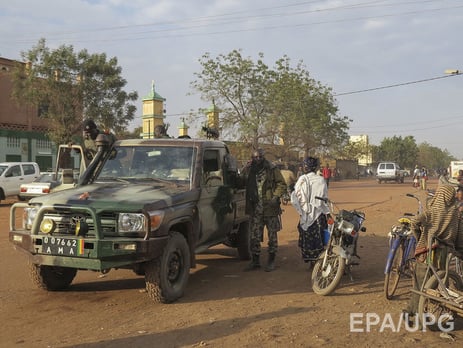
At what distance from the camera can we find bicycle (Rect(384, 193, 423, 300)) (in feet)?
18.3

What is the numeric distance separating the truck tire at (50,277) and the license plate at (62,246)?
3.04 feet

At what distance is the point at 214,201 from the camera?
652cm

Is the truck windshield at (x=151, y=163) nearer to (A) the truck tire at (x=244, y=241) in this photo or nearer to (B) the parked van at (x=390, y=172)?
(A) the truck tire at (x=244, y=241)

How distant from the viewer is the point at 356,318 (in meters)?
5.00

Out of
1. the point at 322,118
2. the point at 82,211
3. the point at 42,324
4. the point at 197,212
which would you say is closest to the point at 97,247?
the point at 82,211

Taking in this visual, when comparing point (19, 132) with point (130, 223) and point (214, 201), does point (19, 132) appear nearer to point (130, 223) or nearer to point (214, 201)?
point (214, 201)

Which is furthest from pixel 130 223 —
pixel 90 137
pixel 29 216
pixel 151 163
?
A: pixel 90 137

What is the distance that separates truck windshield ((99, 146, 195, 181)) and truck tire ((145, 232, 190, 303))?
3.29ft

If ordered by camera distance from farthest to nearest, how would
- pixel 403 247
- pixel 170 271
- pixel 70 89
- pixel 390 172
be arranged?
pixel 390 172 → pixel 70 89 → pixel 403 247 → pixel 170 271

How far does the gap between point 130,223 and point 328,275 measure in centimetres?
264

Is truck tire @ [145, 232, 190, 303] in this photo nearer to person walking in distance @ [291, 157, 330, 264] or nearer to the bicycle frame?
person walking in distance @ [291, 157, 330, 264]

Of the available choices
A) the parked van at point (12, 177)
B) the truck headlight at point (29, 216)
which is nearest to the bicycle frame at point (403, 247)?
the truck headlight at point (29, 216)

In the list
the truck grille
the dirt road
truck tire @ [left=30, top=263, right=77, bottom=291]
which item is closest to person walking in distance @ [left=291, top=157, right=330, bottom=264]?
the dirt road

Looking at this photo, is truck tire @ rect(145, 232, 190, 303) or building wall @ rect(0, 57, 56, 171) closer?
truck tire @ rect(145, 232, 190, 303)
